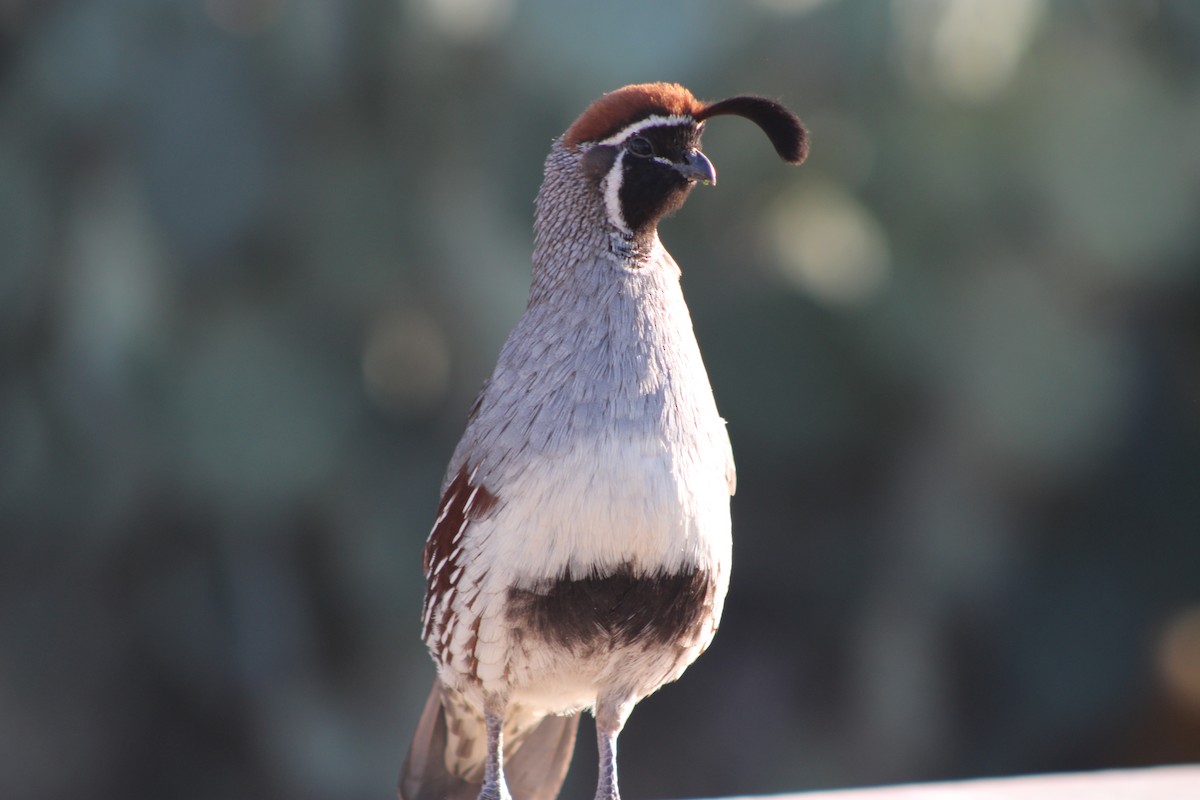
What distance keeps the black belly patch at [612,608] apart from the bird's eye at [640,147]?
558 millimetres

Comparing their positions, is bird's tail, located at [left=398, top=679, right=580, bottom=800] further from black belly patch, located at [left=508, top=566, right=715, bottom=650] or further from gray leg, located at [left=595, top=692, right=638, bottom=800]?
black belly patch, located at [left=508, top=566, right=715, bottom=650]

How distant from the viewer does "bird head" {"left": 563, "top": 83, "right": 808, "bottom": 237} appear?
5.87ft

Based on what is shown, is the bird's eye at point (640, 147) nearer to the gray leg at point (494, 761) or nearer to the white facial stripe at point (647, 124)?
the white facial stripe at point (647, 124)

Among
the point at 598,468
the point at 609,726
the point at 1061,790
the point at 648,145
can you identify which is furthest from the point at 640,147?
the point at 1061,790

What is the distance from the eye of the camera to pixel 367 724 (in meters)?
3.80

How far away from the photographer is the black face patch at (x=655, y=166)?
179cm

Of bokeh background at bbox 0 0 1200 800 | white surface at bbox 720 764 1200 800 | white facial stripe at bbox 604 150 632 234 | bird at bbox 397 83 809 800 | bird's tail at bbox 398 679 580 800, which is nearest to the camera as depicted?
bird at bbox 397 83 809 800

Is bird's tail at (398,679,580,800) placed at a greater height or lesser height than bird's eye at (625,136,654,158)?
lesser

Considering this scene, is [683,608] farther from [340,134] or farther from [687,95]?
[340,134]

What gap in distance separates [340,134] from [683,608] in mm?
2251

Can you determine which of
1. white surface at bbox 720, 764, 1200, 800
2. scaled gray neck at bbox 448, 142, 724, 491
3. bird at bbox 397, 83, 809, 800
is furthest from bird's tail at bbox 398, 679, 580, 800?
scaled gray neck at bbox 448, 142, 724, 491

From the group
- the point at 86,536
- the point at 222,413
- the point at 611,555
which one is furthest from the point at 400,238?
the point at 611,555

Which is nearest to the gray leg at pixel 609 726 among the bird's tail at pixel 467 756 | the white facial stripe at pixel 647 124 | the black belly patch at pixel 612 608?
the black belly patch at pixel 612 608

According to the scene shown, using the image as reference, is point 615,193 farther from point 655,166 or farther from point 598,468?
point 598,468
